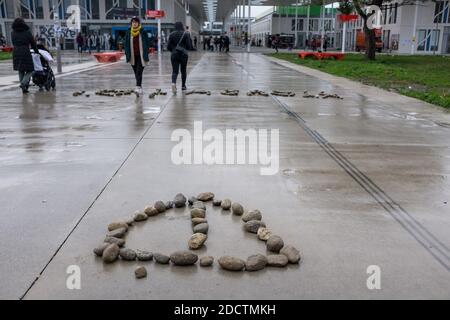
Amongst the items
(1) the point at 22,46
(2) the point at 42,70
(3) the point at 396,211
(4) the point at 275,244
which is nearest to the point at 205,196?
(4) the point at 275,244

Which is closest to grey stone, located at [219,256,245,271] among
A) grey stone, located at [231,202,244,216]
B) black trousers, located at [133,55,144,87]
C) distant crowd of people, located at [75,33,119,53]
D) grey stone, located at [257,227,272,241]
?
grey stone, located at [257,227,272,241]

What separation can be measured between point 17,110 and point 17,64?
3.19 meters

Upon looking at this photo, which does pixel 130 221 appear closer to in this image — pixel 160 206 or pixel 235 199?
pixel 160 206

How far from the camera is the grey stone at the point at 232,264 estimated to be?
3301 mm

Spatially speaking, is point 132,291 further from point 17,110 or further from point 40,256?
point 17,110

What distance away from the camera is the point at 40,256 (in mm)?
3455

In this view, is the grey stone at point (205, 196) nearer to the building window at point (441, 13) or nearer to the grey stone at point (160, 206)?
the grey stone at point (160, 206)

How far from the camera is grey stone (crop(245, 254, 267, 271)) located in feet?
10.9

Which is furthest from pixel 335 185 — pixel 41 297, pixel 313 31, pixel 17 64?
pixel 313 31

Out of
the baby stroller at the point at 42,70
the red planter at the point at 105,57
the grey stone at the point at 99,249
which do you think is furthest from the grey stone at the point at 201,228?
the red planter at the point at 105,57

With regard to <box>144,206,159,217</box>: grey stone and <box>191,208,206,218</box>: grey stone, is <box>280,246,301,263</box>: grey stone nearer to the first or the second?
<box>191,208,206,218</box>: grey stone

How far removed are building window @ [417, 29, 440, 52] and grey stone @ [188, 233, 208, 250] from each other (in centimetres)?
5788

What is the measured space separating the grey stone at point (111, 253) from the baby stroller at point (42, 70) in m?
10.9

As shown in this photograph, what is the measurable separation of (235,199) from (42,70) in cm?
1051
